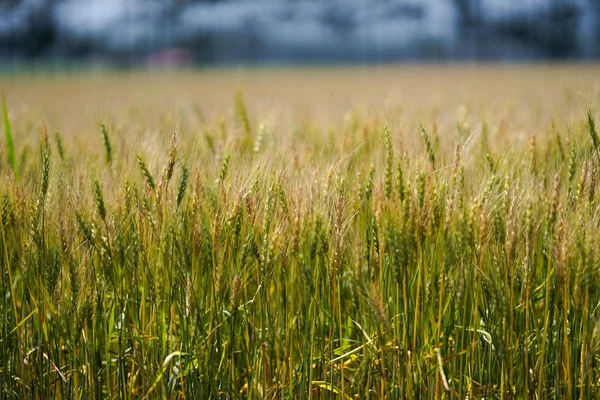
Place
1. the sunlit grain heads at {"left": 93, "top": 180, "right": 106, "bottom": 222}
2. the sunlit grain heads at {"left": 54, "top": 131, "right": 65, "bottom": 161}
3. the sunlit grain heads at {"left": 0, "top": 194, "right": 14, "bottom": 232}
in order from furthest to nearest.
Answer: the sunlit grain heads at {"left": 54, "top": 131, "right": 65, "bottom": 161}, the sunlit grain heads at {"left": 0, "top": 194, "right": 14, "bottom": 232}, the sunlit grain heads at {"left": 93, "top": 180, "right": 106, "bottom": 222}

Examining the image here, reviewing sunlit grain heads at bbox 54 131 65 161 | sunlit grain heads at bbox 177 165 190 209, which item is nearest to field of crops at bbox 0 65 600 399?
sunlit grain heads at bbox 177 165 190 209

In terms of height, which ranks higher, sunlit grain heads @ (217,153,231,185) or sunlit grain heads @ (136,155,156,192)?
sunlit grain heads @ (136,155,156,192)

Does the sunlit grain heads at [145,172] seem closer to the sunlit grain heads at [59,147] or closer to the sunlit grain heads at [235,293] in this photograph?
the sunlit grain heads at [235,293]

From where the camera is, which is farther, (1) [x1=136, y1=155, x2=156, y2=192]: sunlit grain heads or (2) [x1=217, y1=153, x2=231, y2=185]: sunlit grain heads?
(2) [x1=217, y1=153, x2=231, y2=185]: sunlit grain heads

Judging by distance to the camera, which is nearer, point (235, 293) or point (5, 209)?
point (235, 293)

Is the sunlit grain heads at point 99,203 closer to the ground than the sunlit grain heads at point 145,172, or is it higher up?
closer to the ground

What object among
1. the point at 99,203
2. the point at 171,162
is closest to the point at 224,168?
the point at 171,162

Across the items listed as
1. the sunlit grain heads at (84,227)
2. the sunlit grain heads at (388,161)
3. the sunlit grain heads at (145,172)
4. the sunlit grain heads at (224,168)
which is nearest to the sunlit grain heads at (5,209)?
the sunlit grain heads at (84,227)

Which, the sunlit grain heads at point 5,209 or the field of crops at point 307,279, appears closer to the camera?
the field of crops at point 307,279

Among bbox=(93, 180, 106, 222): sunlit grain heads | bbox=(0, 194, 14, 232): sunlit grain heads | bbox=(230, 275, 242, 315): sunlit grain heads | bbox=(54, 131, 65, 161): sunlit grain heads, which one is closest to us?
bbox=(230, 275, 242, 315): sunlit grain heads

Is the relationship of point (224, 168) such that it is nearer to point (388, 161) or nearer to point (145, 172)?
point (145, 172)

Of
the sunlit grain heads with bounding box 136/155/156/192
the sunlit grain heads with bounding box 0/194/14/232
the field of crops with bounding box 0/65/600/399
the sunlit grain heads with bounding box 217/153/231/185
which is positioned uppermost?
the sunlit grain heads with bounding box 136/155/156/192

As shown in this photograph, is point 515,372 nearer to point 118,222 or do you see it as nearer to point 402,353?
point 402,353

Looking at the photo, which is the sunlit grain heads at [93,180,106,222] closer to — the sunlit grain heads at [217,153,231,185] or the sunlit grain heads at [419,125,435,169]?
the sunlit grain heads at [217,153,231,185]
